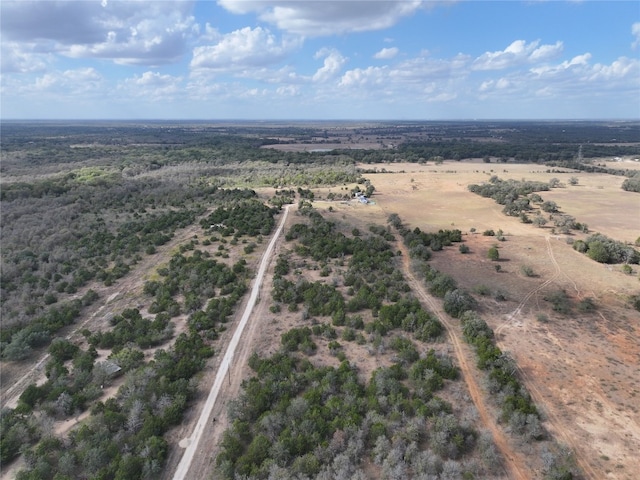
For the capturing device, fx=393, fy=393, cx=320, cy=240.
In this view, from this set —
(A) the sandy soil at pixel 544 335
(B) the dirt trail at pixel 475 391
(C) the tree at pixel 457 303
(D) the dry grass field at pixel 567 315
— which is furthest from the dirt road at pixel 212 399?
(D) the dry grass field at pixel 567 315

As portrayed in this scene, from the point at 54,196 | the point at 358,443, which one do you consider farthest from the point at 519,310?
the point at 54,196

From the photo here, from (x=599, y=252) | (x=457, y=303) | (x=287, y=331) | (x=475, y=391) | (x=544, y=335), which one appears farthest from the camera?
(x=599, y=252)

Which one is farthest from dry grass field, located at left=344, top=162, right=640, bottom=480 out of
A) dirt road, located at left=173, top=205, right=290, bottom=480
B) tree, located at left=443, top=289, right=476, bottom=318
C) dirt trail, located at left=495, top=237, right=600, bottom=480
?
dirt road, located at left=173, top=205, right=290, bottom=480

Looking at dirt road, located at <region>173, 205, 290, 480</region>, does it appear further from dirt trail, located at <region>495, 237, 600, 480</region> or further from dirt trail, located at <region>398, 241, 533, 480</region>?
dirt trail, located at <region>495, 237, 600, 480</region>

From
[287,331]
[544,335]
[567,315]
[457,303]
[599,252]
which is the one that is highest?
[599,252]

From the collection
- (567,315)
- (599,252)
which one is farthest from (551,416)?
(599,252)

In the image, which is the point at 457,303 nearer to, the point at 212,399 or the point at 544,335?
the point at 544,335
